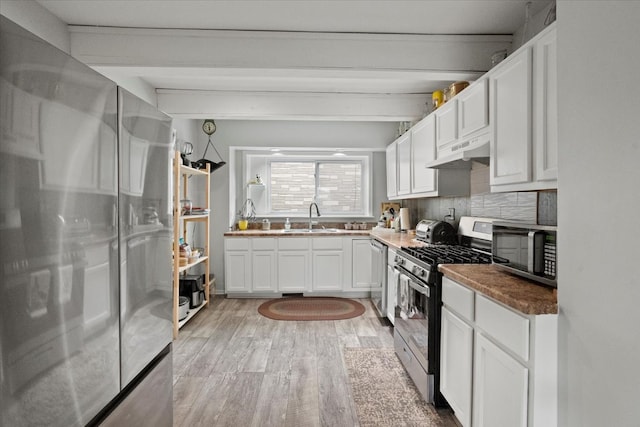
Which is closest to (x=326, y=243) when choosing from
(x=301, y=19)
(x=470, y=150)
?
(x=470, y=150)

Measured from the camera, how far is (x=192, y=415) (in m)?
2.02

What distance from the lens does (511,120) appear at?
73.9 inches

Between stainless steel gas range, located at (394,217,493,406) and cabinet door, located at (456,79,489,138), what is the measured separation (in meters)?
0.74

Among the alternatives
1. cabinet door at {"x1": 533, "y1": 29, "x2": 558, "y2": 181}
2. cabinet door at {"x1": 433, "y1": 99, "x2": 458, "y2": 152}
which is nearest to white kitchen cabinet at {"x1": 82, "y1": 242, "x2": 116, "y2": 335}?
cabinet door at {"x1": 533, "y1": 29, "x2": 558, "y2": 181}

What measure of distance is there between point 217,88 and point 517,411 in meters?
3.66

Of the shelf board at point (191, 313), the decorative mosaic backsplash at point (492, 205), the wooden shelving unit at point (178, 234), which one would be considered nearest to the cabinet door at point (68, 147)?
the decorative mosaic backsplash at point (492, 205)

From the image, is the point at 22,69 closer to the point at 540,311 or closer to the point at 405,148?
the point at 540,311

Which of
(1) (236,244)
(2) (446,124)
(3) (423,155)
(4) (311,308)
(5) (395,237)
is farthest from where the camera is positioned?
(1) (236,244)

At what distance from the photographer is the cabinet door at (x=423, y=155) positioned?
10.2ft

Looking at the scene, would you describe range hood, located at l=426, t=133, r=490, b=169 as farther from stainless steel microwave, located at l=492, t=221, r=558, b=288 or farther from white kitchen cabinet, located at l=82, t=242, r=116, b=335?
white kitchen cabinet, located at l=82, t=242, r=116, b=335

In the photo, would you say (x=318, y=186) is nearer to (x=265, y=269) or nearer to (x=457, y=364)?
(x=265, y=269)

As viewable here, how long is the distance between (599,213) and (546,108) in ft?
2.68

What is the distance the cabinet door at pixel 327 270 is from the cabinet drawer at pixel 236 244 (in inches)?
36.8

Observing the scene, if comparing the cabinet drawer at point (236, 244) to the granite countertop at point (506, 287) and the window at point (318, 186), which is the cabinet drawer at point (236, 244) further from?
the granite countertop at point (506, 287)
